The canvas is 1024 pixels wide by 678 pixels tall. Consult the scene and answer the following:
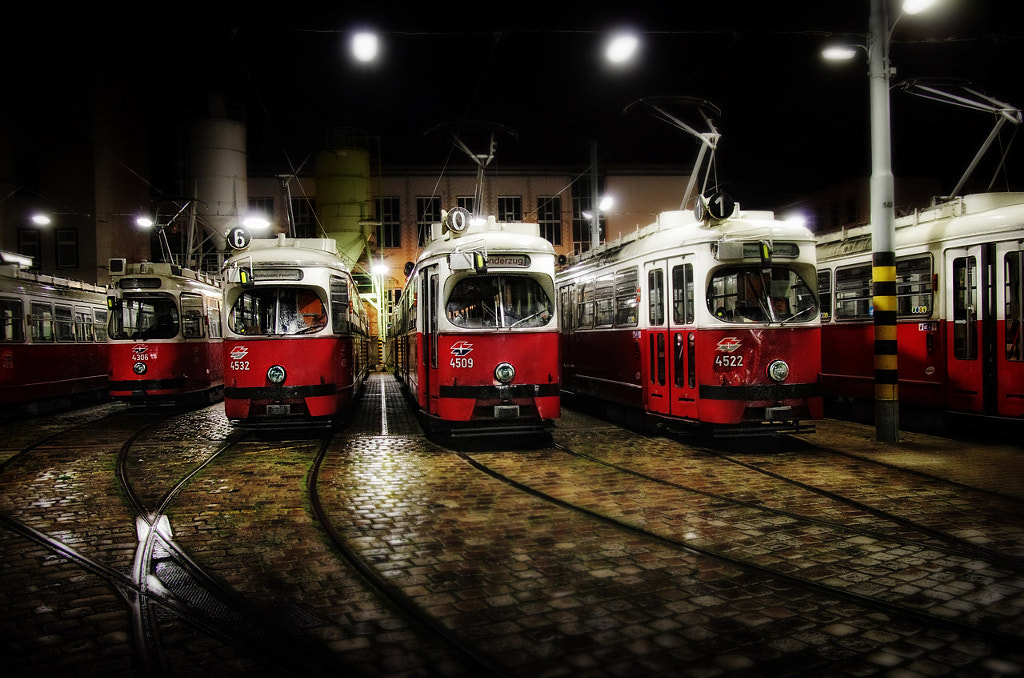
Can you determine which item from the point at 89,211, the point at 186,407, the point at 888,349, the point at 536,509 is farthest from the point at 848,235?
the point at 89,211

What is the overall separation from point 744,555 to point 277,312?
886 cm

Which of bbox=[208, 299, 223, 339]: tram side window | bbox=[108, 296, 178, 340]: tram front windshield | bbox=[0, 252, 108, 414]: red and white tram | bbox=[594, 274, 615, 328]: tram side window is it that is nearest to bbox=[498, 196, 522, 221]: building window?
bbox=[208, 299, 223, 339]: tram side window

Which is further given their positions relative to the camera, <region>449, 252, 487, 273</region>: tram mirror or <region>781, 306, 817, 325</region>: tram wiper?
<region>449, 252, 487, 273</region>: tram mirror

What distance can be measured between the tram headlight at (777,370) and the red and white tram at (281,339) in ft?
23.7

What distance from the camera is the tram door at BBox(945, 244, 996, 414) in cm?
994

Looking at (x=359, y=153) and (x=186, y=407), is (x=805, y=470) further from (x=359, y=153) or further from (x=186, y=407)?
(x=359, y=153)

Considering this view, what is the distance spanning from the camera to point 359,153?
112 ft

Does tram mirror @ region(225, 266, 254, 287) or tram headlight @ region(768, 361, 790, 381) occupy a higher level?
tram mirror @ region(225, 266, 254, 287)

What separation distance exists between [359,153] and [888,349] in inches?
1166

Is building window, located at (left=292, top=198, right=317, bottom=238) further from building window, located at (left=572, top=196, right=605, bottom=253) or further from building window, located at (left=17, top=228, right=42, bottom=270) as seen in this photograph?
building window, located at (left=572, top=196, right=605, bottom=253)

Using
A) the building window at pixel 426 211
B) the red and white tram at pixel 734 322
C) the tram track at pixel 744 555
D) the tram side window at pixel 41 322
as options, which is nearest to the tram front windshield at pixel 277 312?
the tram track at pixel 744 555

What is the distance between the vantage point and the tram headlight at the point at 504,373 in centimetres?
1014

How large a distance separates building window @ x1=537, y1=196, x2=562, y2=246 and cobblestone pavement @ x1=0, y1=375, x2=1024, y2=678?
29.5m

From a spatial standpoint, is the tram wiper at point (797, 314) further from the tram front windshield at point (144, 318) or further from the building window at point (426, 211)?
the building window at point (426, 211)
